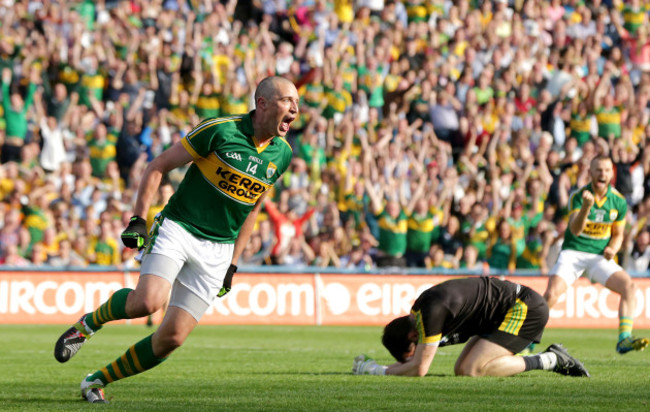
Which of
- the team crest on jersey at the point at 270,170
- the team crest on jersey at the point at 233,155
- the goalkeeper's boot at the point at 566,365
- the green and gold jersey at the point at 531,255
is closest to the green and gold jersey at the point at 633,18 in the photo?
the green and gold jersey at the point at 531,255

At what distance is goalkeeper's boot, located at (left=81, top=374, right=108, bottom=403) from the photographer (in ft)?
27.4

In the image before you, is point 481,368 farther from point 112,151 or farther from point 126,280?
point 112,151

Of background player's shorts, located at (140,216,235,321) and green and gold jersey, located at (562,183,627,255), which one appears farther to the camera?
green and gold jersey, located at (562,183,627,255)

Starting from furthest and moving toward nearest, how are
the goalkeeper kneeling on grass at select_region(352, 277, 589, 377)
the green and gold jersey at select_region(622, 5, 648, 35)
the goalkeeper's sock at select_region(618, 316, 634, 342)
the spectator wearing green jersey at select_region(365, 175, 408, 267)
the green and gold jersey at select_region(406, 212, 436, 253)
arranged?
the green and gold jersey at select_region(622, 5, 648, 35) < the green and gold jersey at select_region(406, 212, 436, 253) < the spectator wearing green jersey at select_region(365, 175, 408, 267) < the goalkeeper's sock at select_region(618, 316, 634, 342) < the goalkeeper kneeling on grass at select_region(352, 277, 589, 377)

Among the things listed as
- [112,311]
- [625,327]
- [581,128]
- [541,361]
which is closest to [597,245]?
[625,327]

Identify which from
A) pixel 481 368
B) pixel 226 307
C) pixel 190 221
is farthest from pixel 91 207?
pixel 190 221

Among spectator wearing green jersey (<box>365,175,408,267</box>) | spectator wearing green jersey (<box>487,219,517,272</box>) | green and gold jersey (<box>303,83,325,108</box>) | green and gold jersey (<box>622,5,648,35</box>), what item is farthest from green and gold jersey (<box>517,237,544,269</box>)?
green and gold jersey (<box>622,5,648,35</box>)

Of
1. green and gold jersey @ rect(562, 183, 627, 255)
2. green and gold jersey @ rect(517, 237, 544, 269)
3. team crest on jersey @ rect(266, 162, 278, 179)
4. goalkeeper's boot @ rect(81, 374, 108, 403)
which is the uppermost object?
team crest on jersey @ rect(266, 162, 278, 179)

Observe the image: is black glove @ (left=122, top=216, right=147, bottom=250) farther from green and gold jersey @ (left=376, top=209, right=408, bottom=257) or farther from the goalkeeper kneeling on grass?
green and gold jersey @ (left=376, top=209, right=408, bottom=257)

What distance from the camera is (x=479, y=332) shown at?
35.2ft

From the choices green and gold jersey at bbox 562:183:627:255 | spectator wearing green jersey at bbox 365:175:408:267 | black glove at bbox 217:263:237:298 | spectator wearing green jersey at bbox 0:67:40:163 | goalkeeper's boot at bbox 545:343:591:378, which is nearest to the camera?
black glove at bbox 217:263:237:298

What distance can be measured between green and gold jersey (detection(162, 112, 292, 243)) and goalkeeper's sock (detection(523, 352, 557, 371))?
11.6 ft

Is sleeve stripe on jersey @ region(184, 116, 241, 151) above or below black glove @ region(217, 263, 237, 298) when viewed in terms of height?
above

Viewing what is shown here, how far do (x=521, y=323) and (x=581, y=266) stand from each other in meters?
4.15
